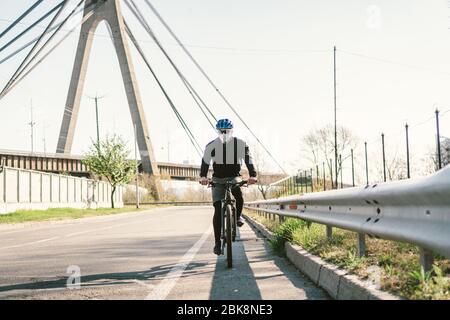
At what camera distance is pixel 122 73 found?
49.4 m

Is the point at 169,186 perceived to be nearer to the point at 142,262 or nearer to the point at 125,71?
the point at 125,71

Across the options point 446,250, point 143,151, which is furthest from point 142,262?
point 143,151

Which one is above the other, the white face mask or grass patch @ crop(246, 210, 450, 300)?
the white face mask

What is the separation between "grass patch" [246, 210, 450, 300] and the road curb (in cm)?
8

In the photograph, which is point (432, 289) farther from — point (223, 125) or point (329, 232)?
point (223, 125)

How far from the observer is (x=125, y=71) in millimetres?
49031

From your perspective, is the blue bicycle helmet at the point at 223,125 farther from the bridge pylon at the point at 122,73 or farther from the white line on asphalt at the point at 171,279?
the bridge pylon at the point at 122,73

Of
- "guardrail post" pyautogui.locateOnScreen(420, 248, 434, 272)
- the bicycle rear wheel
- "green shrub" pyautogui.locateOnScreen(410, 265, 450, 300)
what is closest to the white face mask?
the bicycle rear wheel

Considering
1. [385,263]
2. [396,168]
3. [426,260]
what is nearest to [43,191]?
[396,168]

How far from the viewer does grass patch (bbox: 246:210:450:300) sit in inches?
134

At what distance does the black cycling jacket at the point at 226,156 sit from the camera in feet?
25.2

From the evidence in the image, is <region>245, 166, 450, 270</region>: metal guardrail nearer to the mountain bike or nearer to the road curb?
the road curb

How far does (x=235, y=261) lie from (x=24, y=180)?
32904 millimetres
